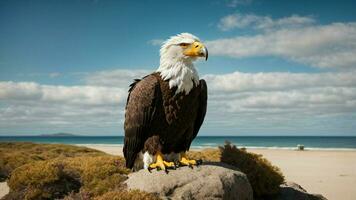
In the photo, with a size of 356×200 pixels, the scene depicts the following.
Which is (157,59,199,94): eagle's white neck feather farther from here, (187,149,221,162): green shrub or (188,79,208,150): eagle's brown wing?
(187,149,221,162): green shrub

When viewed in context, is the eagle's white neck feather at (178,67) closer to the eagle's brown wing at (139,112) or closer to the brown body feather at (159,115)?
the brown body feather at (159,115)

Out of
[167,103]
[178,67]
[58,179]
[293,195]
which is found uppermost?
[178,67]

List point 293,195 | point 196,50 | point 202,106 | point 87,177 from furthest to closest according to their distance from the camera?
1. point 293,195
2. point 87,177
3. point 202,106
4. point 196,50

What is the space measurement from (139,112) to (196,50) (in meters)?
1.53

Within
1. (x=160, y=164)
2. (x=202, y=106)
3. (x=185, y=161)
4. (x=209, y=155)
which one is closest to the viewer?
(x=160, y=164)

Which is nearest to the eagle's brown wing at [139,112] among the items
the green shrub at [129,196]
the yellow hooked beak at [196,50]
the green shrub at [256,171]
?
the yellow hooked beak at [196,50]

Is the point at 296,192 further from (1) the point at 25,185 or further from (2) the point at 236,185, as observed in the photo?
(1) the point at 25,185

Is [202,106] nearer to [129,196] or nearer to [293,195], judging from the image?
[129,196]

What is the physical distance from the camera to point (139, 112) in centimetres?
709

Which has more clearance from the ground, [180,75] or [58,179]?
[180,75]

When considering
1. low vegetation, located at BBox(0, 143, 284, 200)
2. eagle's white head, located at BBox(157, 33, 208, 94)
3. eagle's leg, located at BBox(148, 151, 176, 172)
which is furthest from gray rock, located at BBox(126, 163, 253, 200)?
eagle's white head, located at BBox(157, 33, 208, 94)

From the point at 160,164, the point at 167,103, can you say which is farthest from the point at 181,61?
the point at 160,164

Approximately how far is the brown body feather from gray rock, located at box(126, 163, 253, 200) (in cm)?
46

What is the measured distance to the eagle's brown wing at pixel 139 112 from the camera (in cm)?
693
